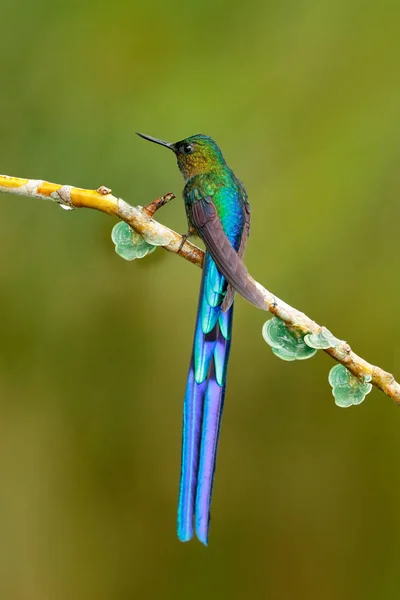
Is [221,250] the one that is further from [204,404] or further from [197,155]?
[197,155]

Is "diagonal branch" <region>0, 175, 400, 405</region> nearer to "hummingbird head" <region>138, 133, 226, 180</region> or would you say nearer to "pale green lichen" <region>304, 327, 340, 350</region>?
"pale green lichen" <region>304, 327, 340, 350</region>

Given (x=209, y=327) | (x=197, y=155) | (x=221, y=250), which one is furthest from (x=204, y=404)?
(x=197, y=155)

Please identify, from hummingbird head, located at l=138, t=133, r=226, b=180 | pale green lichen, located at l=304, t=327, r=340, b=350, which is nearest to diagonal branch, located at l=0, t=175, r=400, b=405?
pale green lichen, located at l=304, t=327, r=340, b=350

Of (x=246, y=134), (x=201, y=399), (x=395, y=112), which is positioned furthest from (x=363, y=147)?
(x=201, y=399)

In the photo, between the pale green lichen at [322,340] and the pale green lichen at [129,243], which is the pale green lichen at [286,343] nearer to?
the pale green lichen at [322,340]

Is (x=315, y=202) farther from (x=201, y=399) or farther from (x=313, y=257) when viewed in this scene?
(x=201, y=399)

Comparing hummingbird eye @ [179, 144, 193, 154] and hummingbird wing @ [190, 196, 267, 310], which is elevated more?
hummingbird eye @ [179, 144, 193, 154]

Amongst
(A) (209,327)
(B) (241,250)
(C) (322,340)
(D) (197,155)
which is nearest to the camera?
(C) (322,340)
